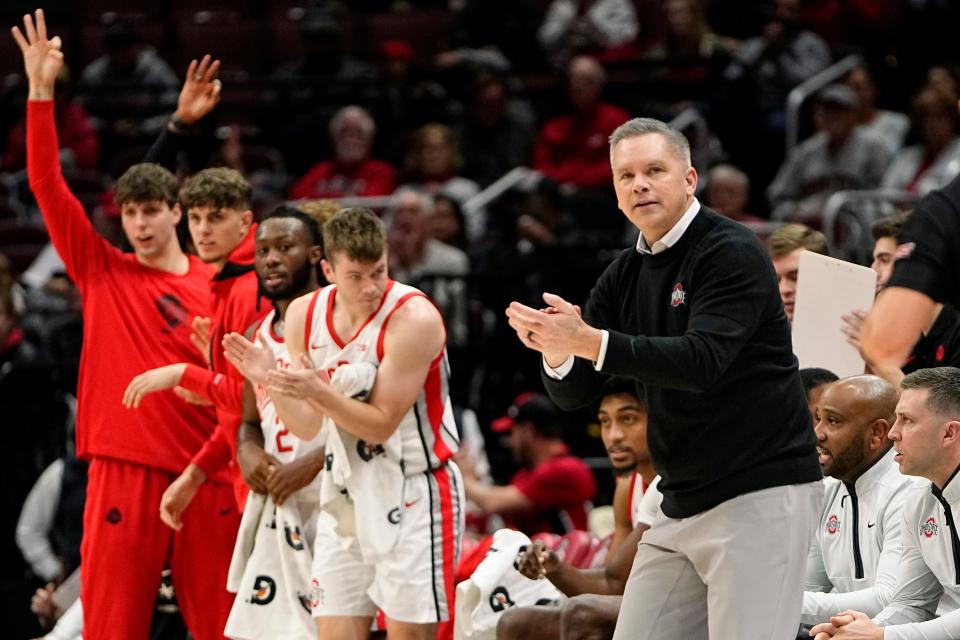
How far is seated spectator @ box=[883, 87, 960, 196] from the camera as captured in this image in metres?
9.98

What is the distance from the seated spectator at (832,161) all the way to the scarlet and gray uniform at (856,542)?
525 centimetres

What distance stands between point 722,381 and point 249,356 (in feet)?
A: 6.36

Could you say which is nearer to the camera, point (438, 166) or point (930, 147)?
point (930, 147)

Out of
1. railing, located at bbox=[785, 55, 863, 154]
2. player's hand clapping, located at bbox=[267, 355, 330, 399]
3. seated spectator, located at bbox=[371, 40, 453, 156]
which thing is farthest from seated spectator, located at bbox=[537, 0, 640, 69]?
player's hand clapping, located at bbox=[267, 355, 330, 399]

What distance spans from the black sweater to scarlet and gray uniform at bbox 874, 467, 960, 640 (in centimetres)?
68

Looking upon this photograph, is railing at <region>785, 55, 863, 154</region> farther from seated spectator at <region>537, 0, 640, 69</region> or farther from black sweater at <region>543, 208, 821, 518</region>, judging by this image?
black sweater at <region>543, 208, 821, 518</region>

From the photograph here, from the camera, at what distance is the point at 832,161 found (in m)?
10.8

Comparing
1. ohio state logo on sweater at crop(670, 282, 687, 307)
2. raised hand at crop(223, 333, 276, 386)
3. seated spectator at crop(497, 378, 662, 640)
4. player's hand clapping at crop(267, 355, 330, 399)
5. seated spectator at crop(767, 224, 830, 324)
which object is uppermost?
seated spectator at crop(767, 224, 830, 324)

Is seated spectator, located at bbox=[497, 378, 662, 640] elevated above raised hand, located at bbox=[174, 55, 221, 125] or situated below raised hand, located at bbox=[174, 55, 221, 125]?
below

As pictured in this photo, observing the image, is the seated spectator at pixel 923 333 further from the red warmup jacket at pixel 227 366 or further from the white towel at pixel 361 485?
the red warmup jacket at pixel 227 366

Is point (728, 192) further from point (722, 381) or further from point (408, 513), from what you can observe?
point (722, 381)

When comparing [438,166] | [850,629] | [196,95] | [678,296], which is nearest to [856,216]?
[438,166]

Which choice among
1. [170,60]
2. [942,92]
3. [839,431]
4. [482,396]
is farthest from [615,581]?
[170,60]

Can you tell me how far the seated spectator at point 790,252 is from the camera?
634cm
